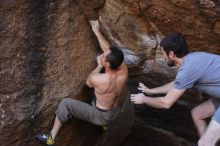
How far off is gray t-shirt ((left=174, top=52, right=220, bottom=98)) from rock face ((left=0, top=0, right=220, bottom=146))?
22.6 inches

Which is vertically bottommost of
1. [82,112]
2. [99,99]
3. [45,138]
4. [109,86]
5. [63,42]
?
[45,138]

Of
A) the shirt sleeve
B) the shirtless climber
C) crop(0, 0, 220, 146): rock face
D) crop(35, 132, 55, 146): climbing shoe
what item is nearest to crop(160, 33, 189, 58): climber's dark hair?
the shirt sleeve

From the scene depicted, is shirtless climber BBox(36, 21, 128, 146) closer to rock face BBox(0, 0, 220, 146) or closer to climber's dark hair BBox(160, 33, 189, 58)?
rock face BBox(0, 0, 220, 146)

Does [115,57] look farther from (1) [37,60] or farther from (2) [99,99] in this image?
(1) [37,60]

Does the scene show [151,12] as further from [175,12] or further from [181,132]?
[181,132]

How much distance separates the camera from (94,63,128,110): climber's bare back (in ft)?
19.8

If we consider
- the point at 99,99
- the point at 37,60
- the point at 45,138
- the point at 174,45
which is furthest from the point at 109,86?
the point at 174,45

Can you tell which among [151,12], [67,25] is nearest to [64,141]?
[67,25]

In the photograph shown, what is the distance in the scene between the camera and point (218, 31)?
5625mm

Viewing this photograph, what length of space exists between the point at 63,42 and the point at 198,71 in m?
1.77

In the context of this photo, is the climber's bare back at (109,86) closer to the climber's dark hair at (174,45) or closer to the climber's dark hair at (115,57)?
the climber's dark hair at (115,57)

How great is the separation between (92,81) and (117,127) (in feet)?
3.86

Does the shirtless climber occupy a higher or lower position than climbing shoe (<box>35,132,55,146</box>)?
higher

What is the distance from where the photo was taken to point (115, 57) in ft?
19.0
